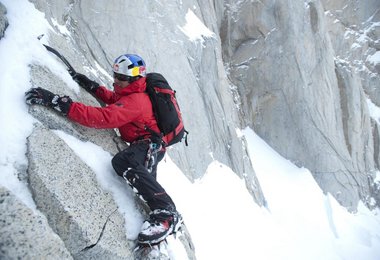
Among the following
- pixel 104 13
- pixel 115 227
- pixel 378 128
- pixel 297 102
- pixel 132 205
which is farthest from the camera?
pixel 378 128

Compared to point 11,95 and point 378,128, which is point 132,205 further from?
point 378,128

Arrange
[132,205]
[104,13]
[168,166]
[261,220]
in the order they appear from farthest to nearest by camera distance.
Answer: [261,220]
[104,13]
[168,166]
[132,205]

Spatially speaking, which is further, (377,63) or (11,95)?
(377,63)

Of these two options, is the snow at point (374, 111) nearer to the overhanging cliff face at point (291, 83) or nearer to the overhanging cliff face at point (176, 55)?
the overhanging cliff face at point (291, 83)

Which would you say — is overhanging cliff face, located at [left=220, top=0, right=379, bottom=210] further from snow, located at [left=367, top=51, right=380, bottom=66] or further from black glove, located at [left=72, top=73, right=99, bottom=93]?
black glove, located at [left=72, top=73, right=99, bottom=93]

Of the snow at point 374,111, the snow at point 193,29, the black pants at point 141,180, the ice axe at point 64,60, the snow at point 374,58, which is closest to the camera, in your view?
the black pants at point 141,180

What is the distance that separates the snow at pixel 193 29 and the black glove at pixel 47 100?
1073 centimetres

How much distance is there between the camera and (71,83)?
6613 mm

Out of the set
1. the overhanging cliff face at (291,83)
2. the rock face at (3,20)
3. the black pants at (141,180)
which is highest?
the rock face at (3,20)

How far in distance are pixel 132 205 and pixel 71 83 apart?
2650mm

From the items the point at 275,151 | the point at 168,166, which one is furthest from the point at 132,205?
the point at 275,151

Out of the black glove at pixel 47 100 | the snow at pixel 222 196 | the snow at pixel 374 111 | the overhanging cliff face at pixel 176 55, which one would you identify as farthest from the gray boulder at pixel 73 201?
the snow at pixel 374 111

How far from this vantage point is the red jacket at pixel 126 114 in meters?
5.42

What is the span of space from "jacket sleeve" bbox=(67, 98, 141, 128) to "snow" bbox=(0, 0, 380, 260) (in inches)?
14.1
